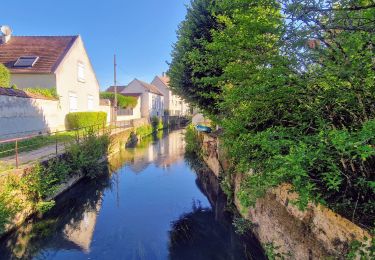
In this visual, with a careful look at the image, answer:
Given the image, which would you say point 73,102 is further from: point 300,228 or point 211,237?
point 300,228

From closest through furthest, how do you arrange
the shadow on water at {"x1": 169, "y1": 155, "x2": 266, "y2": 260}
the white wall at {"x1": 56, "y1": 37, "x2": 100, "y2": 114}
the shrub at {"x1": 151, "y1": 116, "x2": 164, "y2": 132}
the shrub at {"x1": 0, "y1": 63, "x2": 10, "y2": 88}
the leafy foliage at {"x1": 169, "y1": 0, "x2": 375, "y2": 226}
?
the leafy foliage at {"x1": 169, "y1": 0, "x2": 375, "y2": 226} < the shadow on water at {"x1": 169, "y1": 155, "x2": 266, "y2": 260} < the shrub at {"x1": 0, "y1": 63, "x2": 10, "y2": 88} < the white wall at {"x1": 56, "y1": 37, "x2": 100, "y2": 114} < the shrub at {"x1": 151, "y1": 116, "x2": 164, "y2": 132}

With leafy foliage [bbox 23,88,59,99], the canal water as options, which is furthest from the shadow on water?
leafy foliage [bbox 23,88,59,99]

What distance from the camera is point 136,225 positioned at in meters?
8.07

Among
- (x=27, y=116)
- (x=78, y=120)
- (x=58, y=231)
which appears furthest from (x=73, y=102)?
(x=58, y=231)

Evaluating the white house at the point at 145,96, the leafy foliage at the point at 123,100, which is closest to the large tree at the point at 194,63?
the leafy foliage at the point at 123,100

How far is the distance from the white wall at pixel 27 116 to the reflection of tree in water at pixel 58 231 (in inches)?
226

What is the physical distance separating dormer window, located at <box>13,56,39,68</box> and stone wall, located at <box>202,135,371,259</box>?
62.9 feet

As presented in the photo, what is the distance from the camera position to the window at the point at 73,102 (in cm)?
2085

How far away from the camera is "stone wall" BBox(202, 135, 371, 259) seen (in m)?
3.45

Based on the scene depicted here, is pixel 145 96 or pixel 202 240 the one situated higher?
pixel 145 96

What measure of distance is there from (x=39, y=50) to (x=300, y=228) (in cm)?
2251

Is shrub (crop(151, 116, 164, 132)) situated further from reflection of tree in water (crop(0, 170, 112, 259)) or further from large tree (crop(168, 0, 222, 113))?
reflection of tree in water (crop(0, 170, 112, 259))

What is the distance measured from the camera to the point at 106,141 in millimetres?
15250

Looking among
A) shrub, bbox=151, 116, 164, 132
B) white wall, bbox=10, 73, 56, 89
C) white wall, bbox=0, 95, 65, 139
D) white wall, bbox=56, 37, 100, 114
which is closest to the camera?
white wall, bbox=0, 95, 65, 139
